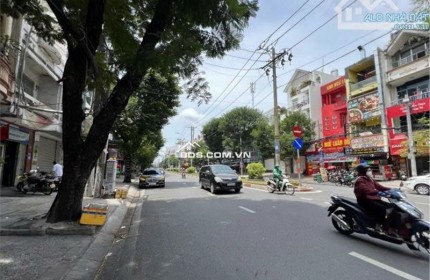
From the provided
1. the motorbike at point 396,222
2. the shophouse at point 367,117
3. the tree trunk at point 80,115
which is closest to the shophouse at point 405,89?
the shophouse at point 367,117

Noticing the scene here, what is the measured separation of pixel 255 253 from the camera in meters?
5.41

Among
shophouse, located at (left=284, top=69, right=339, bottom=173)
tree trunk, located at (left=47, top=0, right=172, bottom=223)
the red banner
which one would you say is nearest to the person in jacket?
tree trunk, located at (left=47, top=0, right=172, bottom=223)

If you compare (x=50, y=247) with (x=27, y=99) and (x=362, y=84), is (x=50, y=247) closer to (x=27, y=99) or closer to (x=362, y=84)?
(x=27, y=99)

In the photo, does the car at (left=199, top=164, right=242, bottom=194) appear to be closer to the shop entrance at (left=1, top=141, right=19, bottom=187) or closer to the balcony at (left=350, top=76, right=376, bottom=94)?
→ the shop entrance at (left=1, top=141, right=19, bottom=187)

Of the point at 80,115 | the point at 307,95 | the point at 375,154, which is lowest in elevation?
the point at 80,115

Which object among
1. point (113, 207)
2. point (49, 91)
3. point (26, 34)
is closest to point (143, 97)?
point (49, 91)

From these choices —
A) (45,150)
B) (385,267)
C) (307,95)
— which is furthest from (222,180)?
(307,95)

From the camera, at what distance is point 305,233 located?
679cm

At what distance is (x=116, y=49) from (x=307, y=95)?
35910 millimetres

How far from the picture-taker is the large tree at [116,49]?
6523 millimetres

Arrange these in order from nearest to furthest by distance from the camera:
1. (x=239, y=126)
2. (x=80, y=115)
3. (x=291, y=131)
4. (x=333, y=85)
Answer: (x=80, y=115) < (x=333, y=85) < (x=291, y=131) < (x=239, y=126)

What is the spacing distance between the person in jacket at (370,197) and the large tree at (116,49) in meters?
4.08

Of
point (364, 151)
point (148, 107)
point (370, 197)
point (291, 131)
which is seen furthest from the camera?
point (291, 131)

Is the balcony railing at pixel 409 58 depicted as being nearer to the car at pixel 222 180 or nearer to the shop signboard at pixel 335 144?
the shop signboard at pixel 335 144
